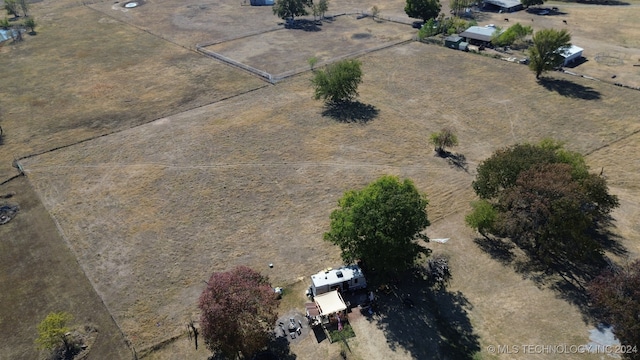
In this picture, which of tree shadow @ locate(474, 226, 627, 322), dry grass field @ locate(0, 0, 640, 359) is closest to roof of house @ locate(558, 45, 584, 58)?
dry grass field @ locate(0, 0, 640, 359)

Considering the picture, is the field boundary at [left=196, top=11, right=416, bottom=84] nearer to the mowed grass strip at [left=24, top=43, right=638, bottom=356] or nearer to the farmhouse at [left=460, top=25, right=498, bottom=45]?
the mowed grass strip at [left=24, top=43, right=638, bottom=356]

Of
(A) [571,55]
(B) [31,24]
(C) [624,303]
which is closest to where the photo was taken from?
(C) [624,303]

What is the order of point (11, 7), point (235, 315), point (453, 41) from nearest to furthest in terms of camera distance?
point (235, 315)
point (453, 41)
point (11, 7)

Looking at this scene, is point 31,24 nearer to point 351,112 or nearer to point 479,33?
point 351,112

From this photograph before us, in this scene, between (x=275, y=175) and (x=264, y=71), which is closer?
(x=275, y=175)

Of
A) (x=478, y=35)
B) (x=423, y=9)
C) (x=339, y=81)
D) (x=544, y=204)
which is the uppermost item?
(x=423, y=9)

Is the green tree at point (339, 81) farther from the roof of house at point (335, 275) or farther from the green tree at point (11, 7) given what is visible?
the green tree at point (11, 7)

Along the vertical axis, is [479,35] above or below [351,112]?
above

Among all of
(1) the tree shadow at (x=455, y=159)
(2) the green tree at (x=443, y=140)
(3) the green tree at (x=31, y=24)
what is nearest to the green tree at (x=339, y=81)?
(2) the green tree at (x=443, y=140)

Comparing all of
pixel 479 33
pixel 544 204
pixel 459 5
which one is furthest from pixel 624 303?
pixel 459 5
